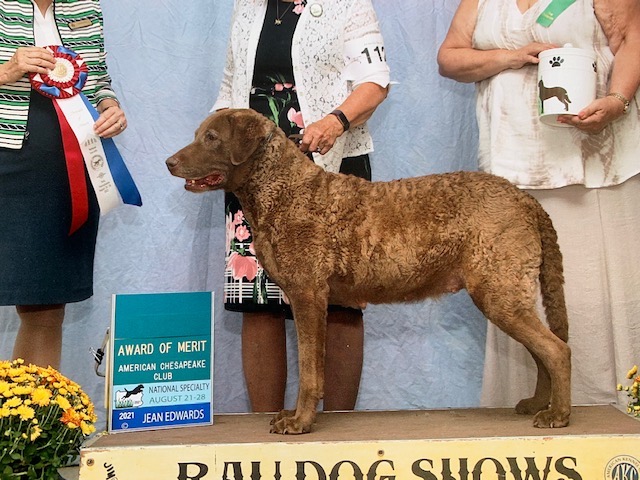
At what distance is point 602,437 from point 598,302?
0.90 m

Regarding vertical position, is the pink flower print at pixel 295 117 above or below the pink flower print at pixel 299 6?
below

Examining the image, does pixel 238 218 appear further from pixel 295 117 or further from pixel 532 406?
pixel 532 406

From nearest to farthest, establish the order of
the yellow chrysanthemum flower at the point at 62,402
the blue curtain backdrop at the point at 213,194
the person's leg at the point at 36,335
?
the yellow chrysanthemum flower at the point at 62,402, the person's leg at the point at 36,335, the blue curtain backdrop at the point at 213,194

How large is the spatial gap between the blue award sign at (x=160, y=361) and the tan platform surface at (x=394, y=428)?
6 cm

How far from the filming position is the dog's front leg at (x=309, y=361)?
6.73 feet

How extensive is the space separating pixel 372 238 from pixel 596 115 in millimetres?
872

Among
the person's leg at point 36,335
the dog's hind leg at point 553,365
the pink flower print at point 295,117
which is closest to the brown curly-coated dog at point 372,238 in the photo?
the dog's hind leg at point 553,365

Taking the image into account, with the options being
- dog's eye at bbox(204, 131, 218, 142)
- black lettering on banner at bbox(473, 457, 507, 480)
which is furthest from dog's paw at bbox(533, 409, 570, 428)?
dog's eye at bbox(204, 131, 218, 142)

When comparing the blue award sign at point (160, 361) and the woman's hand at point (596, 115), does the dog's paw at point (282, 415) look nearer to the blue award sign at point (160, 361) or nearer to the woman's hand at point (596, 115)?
the blue award sign at point (160, 361)

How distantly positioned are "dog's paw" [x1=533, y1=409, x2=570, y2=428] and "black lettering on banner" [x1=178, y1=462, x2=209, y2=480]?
95 cm

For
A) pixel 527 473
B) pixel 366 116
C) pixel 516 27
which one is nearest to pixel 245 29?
pixel 366 116

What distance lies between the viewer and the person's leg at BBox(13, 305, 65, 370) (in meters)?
2.44

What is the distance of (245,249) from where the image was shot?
2.49 metres

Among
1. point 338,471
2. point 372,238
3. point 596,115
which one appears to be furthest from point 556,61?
point 338,471
